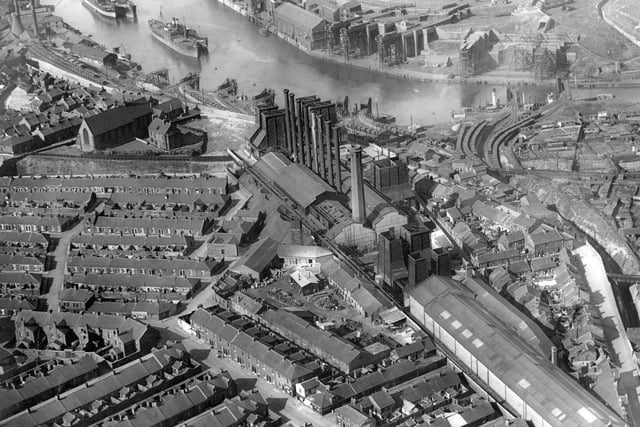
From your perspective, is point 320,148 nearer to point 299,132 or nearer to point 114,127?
point 299,132

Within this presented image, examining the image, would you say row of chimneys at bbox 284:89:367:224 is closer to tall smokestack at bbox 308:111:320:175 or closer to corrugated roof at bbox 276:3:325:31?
tall smokestack at bbox 308:111:320:175

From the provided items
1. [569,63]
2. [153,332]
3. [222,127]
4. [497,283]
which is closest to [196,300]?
[153,332]

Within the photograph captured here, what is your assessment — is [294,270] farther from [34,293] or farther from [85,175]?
[85,175]

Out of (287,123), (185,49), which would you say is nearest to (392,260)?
(287,123)

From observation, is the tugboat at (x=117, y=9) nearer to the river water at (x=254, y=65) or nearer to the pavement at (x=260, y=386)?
the river water at (x=254, y=65)

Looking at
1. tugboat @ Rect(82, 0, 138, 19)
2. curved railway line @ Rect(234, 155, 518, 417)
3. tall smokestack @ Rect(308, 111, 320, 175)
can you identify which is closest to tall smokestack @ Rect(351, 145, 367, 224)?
curved railway line @ Rect(234, 155, 518, 417)
